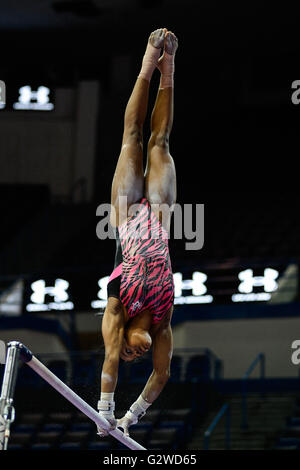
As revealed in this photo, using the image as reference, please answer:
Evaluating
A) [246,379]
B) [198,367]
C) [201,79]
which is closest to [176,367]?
[198,367]

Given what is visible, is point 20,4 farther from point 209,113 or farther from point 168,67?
point 168,67

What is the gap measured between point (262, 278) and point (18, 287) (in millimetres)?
4306

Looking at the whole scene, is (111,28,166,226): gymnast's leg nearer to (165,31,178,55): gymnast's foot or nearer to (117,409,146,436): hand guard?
(165,31,178,55): gymnast's foot

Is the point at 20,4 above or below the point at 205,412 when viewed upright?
above

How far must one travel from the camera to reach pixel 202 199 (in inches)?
793

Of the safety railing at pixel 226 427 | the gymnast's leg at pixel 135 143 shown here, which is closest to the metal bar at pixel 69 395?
the gymnast's leg at pixel 135 143

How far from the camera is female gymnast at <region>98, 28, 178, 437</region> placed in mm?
7477

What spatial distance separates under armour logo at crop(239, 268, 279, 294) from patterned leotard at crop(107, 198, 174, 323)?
26.0 ft

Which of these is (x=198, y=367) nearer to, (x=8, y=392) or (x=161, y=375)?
(x=161, y=375)

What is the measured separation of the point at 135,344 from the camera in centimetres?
742

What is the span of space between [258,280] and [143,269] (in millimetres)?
8200

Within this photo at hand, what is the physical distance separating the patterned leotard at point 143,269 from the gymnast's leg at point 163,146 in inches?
6.3

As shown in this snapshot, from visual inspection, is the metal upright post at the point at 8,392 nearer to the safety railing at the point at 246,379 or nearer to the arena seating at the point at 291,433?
the arena seating at the point at 291,433
